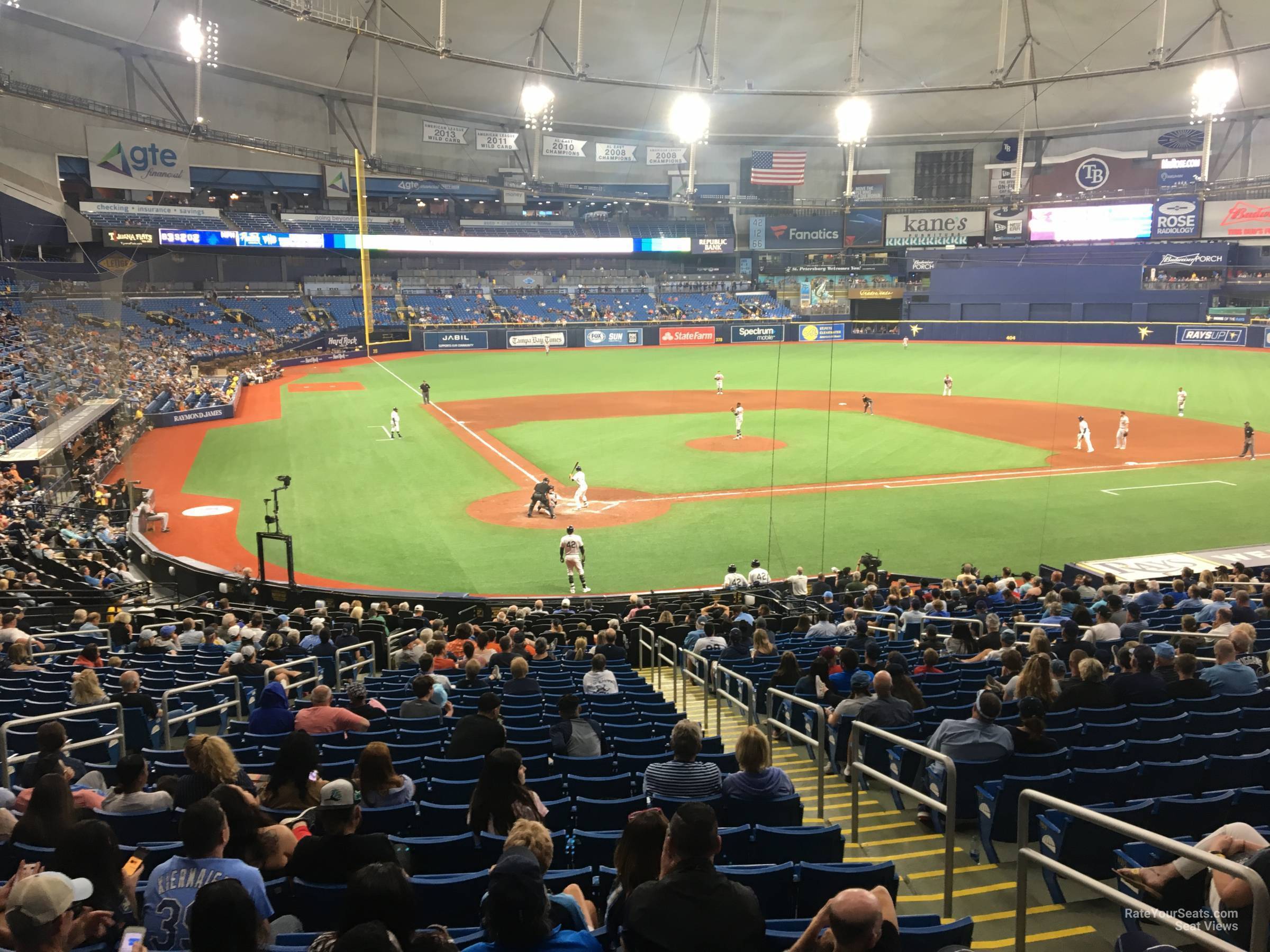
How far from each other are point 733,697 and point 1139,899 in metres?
6.52

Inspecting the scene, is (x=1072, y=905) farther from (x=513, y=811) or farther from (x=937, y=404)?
(x=937, y=404)

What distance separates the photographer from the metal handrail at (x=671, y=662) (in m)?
13.3

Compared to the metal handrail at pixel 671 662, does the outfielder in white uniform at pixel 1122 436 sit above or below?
above

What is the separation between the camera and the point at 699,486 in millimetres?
29688

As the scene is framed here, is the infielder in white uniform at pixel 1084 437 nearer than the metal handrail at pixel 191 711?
No

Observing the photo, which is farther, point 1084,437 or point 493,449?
point 493,449

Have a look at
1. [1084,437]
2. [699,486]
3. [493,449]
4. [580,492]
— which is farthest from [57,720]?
[1084,437]

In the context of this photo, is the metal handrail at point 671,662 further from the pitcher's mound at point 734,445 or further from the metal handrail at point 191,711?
the pitcher's mound at point 734,445

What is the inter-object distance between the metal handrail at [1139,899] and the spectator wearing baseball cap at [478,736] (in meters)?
3.92

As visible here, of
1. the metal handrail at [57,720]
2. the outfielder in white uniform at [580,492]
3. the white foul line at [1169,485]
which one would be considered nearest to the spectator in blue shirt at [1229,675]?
the metal handrail at [57,720]

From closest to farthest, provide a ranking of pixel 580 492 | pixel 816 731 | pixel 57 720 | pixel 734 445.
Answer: pixel 57 720
pixel 816 731
pixel 580 492
pixel 734 445

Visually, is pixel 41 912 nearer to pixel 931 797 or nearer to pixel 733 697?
pixel 931 797

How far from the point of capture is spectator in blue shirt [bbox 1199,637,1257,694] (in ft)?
28.9

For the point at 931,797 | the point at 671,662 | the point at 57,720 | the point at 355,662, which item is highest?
the point at 57,720
